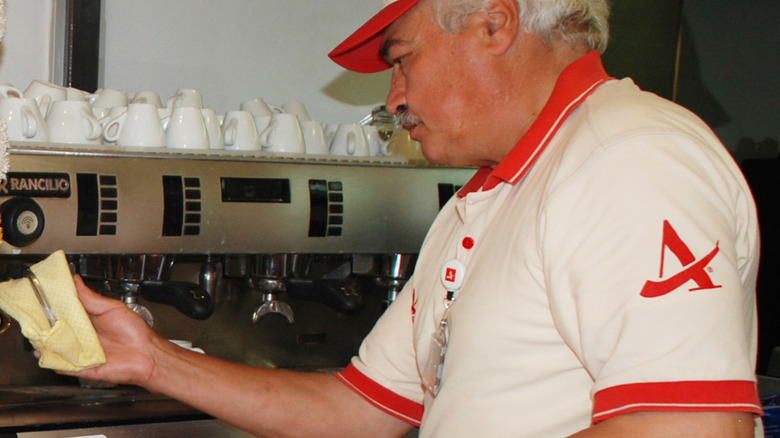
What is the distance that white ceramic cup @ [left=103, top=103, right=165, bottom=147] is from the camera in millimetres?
1403

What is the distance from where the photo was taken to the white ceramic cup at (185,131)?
1448 mm

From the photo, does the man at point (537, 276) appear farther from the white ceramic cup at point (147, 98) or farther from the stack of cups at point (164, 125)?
the white ceramic cup at point (147, 98)

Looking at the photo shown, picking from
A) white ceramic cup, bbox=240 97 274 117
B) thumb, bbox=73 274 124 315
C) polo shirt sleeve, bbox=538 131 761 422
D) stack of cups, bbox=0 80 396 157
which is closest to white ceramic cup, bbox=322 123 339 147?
stack of cups, bbox=0 80 396 157

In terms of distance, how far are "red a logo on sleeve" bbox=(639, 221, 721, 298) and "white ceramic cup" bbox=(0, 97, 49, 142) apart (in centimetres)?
94

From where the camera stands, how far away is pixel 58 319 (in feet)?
3.24

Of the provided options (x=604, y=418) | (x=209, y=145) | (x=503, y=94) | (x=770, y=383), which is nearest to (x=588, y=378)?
(x=604, y=418)

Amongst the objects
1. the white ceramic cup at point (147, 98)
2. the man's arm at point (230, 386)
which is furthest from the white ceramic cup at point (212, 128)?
the man's arm at point (230, 386)

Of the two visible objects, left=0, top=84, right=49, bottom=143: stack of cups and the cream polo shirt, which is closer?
the cream polo shirt

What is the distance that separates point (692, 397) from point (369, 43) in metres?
0.67

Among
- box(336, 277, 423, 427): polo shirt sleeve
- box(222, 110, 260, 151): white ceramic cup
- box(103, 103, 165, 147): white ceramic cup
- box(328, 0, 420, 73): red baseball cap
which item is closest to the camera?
box(328, 0, 420, 73): red baseball cap

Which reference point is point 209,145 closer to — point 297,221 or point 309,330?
point 297,221

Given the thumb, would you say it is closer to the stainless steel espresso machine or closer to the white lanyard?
the stainless steel espresso machine

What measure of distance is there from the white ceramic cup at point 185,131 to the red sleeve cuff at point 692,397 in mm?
926

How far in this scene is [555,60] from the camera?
977 mm
